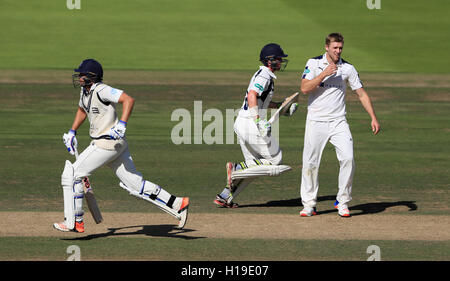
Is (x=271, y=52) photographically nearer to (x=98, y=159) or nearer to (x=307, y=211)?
(x=307, y=211)

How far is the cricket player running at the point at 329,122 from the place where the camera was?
10.8 m

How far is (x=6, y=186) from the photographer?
12.8m

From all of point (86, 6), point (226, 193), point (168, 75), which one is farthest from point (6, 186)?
point (86, 6)

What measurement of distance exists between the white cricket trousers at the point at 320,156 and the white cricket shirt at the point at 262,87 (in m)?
0.69

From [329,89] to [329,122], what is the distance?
0.41m

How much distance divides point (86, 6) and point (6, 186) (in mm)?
37523

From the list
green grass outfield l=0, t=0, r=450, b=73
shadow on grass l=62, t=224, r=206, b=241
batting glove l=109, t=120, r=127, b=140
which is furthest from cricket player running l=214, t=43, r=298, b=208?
green grass outfield l=0, t=0, r=450, b=73

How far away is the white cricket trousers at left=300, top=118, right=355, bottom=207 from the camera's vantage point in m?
10.8

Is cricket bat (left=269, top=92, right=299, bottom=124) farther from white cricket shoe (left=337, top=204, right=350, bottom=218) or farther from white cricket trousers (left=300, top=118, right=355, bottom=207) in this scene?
white cricket shoe (left=337, top=204, right=350, bottom=218)

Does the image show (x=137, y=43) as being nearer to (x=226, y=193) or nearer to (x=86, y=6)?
(x=86, y=6)

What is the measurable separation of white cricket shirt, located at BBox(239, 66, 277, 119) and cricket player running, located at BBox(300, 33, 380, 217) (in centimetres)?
52

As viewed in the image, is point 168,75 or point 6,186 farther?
point 168,75

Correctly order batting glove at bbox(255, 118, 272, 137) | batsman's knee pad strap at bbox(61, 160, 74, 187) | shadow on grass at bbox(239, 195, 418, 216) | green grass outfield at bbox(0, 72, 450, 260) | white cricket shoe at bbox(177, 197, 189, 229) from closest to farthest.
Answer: green grass outfield at bbox(0, 72, 450, 260) → batsman's knee pad strap at bbox(61, 160, 74, 187) → white cricket shoe at bbox(177, 197, 189, 229) → batting glove at bbox(255, 118, 272, 137) → shadow on grass at bbox(239, 195, 418, 216)

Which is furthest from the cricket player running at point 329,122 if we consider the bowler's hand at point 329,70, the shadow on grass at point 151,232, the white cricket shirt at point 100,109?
the white cricket shirt at point 100,109
